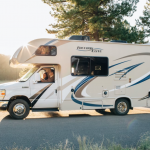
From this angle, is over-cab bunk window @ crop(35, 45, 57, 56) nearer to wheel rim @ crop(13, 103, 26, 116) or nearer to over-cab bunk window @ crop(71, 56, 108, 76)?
over-cab bunk window @ crop(71, 56, 108, 76)

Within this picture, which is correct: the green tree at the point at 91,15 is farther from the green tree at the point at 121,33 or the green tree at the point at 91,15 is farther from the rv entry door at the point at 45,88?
the rv entry door at the point at 45,88

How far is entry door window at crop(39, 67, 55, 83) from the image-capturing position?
30.3ft

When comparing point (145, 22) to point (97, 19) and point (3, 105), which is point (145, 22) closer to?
point (97, 19)

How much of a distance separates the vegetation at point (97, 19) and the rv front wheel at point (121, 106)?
10701mm

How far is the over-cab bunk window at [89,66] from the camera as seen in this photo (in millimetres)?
9422

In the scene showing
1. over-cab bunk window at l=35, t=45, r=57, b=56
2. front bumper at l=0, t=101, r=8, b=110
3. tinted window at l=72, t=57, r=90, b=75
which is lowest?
front bumper at l=0, t=101, r=8, b=110

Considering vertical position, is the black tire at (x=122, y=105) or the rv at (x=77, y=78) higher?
the rv at (x=77, y=78)

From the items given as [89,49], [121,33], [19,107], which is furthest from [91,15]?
[19,107]

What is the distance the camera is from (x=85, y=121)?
28.7 ft

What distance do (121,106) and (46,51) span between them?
418 centimetres

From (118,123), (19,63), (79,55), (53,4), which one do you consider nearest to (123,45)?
(79,55)

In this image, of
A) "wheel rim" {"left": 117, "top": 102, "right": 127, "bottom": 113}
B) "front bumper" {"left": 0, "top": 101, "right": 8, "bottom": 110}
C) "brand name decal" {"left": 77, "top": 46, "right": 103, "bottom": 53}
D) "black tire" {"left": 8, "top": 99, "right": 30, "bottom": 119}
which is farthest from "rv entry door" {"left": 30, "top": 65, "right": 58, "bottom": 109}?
"wheel rim" {"left": 117, "top": 102, "right": 127, "bottom": 113}

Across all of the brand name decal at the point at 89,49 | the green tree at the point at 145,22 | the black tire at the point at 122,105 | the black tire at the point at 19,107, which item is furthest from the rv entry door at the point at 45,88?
the green tree at the point at 145,22

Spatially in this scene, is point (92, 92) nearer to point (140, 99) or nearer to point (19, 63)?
point (140, 99)
